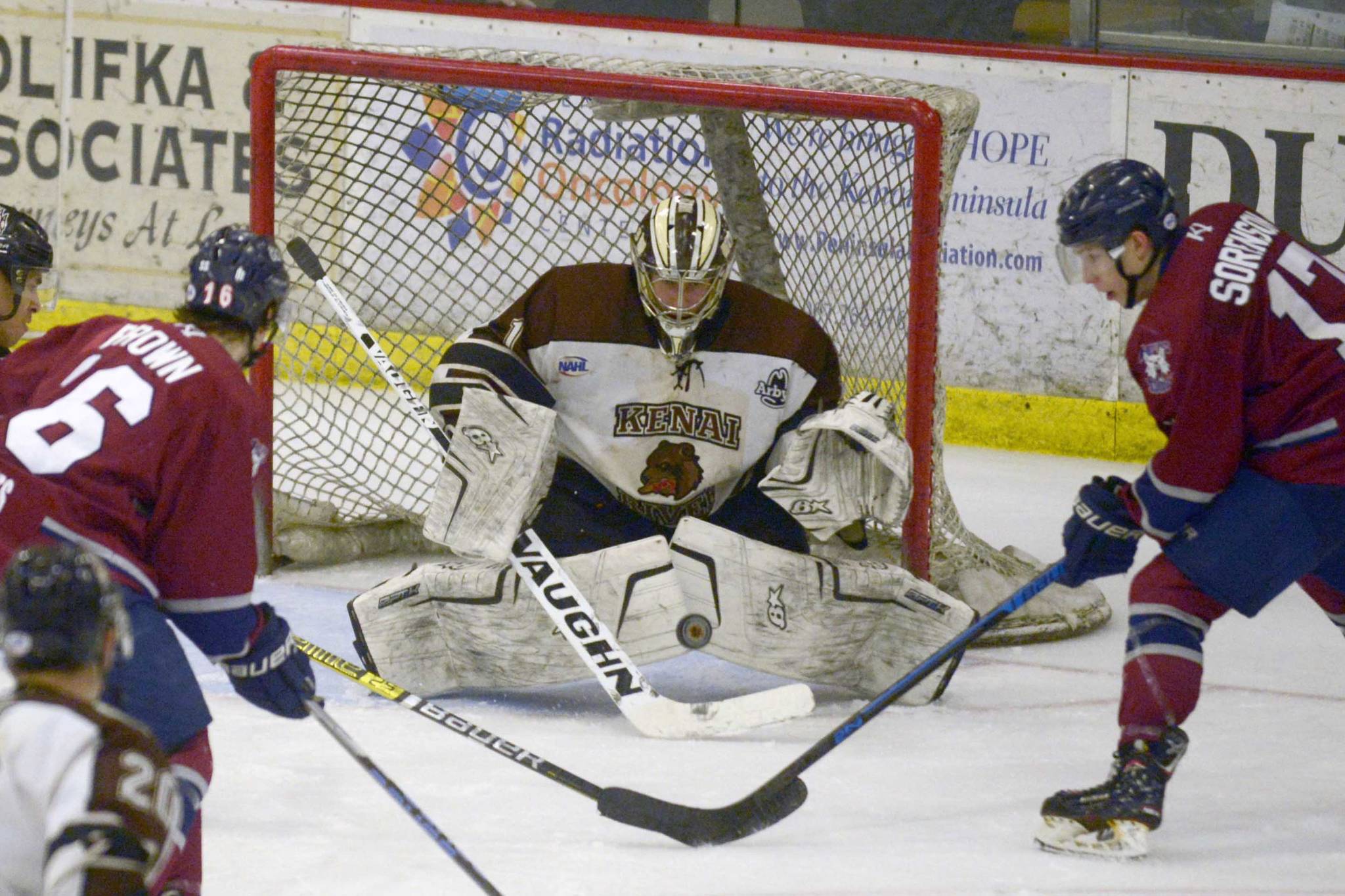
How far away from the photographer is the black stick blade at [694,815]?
268 centimetres

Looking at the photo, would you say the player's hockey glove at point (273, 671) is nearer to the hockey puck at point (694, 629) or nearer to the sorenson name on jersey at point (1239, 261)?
the hockey puck at point (694, 629)

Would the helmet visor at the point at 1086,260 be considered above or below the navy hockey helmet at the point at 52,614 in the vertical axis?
above

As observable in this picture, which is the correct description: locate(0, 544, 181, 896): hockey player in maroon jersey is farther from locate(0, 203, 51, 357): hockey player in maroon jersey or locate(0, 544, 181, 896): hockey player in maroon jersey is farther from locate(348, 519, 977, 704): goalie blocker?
locate(348, 519, 977, 704): goalie blocker

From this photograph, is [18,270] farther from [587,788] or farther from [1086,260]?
[1086,260]

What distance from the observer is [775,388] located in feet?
11.6

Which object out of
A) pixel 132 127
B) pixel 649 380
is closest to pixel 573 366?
pixel 649 380

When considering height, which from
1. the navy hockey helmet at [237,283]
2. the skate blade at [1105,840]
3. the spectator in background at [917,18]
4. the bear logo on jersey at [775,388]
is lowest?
the skate blade at [1105,840]

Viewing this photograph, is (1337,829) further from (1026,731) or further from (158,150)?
(158,150)

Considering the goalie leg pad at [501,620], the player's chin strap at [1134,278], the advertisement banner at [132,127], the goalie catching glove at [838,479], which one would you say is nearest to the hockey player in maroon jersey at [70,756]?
the player's chin strap at [1134,278]

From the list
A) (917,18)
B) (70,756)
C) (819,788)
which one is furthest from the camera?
(917,18)

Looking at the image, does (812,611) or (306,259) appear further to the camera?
(306,259)

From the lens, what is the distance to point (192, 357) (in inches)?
77.7

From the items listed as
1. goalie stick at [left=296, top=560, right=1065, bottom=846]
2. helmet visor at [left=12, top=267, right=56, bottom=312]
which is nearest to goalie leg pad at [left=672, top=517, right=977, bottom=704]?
goalie stick at [left=296, top=560, right=1065, bottom=846]

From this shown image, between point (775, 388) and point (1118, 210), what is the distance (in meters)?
1.04
